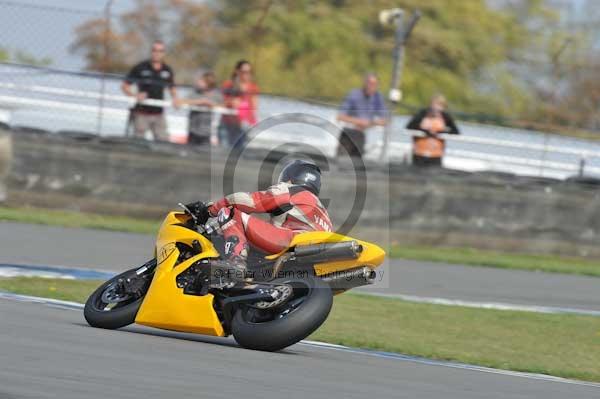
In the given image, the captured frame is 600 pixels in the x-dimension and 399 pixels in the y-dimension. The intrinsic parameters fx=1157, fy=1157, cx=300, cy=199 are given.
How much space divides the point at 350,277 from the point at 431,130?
8430 mm

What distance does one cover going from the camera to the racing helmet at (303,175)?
23.5 ft

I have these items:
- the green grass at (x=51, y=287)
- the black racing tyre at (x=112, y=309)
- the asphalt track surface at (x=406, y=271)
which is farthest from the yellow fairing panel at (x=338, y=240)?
the asphalt track surface at (x=406, y=271)

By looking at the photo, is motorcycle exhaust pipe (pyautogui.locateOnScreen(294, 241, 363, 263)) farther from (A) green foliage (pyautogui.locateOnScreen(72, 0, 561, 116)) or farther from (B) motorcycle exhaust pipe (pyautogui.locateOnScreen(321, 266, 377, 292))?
(A) green foliage (pyautogui.locateOnScreen(72, 0, 561, 116))

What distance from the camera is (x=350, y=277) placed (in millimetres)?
6848

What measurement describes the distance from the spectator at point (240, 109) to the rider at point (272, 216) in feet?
24.9

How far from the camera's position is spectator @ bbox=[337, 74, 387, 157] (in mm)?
14820

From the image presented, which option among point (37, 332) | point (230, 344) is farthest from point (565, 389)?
point (37, 332)

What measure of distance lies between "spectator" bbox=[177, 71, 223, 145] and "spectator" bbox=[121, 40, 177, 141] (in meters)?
0.31

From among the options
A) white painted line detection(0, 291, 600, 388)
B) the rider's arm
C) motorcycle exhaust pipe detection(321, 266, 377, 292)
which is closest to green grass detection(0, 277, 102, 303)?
white painted line detection(0, 291, 600, 388)

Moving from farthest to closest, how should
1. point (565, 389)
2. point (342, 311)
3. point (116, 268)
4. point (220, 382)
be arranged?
point (116, 268)
point (342, 311)
point (565, 389)
point (220, 382)

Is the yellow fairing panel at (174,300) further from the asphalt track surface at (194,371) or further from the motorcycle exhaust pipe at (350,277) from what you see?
the motorcycle exhaust pipe at (350,277)

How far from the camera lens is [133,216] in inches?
579

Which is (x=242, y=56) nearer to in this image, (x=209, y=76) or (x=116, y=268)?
(x=209, y=76)

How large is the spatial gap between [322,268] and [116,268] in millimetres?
4657
